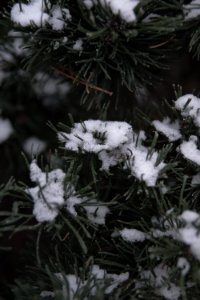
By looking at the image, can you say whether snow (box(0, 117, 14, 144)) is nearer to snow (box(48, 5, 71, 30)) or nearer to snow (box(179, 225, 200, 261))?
snow (box(48, 5, 71, 30))

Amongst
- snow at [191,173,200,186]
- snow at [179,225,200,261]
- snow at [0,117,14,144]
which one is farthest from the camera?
snow at [0,117,14,144]

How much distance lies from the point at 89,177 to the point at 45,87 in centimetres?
32

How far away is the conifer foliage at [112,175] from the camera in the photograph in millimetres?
612

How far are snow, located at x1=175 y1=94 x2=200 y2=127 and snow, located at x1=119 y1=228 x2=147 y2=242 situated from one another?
0.18 metres

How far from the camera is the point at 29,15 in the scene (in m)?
0.68

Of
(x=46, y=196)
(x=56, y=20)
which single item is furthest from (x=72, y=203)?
(x=56, y=20)

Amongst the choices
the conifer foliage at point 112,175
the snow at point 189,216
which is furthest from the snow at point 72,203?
the snow at point 189,216

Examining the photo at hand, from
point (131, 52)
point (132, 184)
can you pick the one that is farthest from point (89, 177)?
point (131, 52)

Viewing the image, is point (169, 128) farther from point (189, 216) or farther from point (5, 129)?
point (5, 129)

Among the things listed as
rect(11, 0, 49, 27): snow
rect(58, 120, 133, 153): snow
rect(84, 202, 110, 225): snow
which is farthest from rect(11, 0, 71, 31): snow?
rect(84, 202, 110, 225): snow

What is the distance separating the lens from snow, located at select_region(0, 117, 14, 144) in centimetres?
94

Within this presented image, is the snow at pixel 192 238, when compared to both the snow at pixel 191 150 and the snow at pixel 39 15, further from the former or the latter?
the snow at pixel 39 15

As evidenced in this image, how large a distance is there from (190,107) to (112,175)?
0.15 metres

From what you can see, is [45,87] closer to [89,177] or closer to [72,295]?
[89,177]
